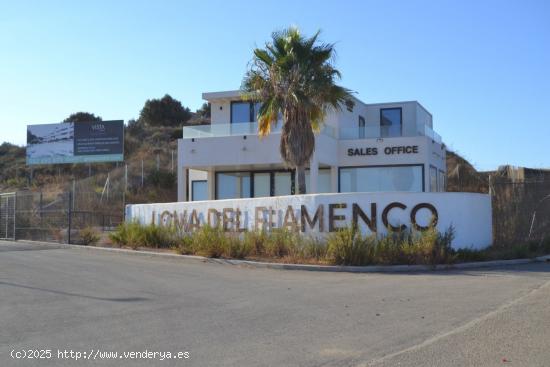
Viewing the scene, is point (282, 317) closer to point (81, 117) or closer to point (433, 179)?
point (433, 179)

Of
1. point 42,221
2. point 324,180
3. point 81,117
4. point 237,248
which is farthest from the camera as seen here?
point 81,117

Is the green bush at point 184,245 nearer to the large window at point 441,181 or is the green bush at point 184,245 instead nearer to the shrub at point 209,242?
the shrub at point 209,242

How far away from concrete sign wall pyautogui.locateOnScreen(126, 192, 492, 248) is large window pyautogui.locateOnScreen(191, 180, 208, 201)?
12344mm

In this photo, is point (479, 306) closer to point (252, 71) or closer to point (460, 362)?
point (460, 362)

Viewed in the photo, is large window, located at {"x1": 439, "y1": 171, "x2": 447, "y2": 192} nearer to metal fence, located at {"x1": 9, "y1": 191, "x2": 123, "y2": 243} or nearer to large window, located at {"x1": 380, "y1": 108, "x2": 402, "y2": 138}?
large window, located at {"x1": 380, "y1": 108, "x2": 402, "y2": 138}

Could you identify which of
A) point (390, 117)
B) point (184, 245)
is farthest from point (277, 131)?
point (390, 117)

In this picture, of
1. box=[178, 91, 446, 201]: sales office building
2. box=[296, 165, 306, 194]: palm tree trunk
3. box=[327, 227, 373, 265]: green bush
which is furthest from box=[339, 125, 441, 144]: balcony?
box=[327, 227, 373, 265]: green bush

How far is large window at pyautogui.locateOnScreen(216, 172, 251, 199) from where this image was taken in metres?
30.3

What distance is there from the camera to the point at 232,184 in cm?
3045

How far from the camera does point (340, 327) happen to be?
7.84 metres

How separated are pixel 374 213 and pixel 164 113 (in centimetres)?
6825

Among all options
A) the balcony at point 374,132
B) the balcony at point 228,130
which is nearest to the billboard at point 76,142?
the balcony at point 228,130

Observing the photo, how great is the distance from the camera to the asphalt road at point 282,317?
636 cm

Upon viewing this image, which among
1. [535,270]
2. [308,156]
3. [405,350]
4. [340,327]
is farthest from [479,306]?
[308,156]
